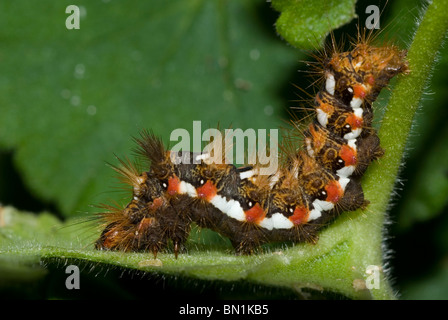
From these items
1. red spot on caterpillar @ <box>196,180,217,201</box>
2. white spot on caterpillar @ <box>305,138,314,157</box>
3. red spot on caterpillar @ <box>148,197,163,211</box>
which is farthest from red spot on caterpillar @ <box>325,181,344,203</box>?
red spot on caterpillar @ <box>148,197,163,211</box>

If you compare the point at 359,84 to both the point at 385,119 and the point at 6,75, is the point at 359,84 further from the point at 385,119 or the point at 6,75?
the point at 6,75

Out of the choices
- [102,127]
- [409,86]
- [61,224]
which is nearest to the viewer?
[409,86]

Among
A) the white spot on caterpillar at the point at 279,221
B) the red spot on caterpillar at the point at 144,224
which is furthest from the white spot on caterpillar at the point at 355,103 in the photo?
the red spot on caterpillar at the point at 144,224

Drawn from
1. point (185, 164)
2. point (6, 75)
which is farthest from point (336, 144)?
point (6, 75)

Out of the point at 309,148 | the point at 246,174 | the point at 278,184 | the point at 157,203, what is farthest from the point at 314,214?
the point at 157,203

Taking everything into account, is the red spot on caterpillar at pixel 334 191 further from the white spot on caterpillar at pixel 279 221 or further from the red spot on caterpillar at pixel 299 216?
the white spot on caterpillar at pixel 279 221

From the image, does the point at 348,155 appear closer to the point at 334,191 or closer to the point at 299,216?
the point at 334,191

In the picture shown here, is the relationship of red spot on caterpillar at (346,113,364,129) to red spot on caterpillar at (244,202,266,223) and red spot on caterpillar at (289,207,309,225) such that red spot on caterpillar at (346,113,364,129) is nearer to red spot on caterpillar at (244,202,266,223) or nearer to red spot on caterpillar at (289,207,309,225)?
red spot on caterpillar at (289,207,309,225)
